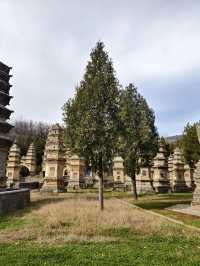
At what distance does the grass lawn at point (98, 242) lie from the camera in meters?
7.25

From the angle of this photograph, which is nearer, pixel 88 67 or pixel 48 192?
pixel 88 67

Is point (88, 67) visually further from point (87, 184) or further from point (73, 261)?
point (87, 184)

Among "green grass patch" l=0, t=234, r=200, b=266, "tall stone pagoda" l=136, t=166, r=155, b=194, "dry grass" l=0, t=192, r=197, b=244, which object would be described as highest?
"tall stone pagoda" l=136, t=166, r=155, b=194

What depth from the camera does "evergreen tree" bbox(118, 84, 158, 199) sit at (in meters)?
26.5

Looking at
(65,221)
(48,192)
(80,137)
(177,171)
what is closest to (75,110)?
(80,137)

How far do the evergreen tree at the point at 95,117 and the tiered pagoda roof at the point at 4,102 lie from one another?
659 centimetres

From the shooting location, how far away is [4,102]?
2477 cm

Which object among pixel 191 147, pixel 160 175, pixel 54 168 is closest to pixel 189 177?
pixel 191 147

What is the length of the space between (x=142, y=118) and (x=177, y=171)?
673 inches

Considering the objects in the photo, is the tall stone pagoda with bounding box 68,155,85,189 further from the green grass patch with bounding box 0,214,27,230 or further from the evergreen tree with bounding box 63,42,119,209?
the green grass patch with bounding box 0,214,27,230

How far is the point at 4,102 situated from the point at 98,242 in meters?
18.4

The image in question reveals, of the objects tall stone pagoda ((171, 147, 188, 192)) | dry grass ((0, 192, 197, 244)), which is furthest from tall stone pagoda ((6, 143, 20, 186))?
dry grass ((0, 192, 197, 244))

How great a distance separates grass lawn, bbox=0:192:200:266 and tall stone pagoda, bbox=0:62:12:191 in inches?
411

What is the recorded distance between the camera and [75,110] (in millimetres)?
18984
